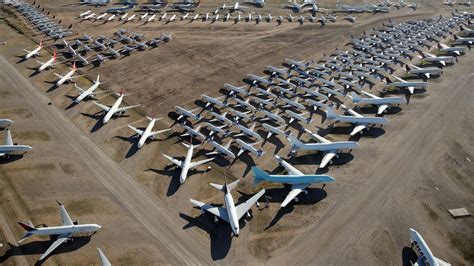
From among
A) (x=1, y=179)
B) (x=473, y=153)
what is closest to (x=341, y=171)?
(x=473, y=153)

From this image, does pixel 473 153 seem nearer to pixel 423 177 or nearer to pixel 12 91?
pixel 423 177

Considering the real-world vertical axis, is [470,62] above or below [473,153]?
above

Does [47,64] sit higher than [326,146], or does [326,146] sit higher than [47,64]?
[47,64]

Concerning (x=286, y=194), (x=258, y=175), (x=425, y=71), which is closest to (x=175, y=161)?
(x=258, y=175)

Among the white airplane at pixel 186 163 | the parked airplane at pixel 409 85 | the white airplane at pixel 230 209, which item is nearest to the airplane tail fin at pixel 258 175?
the white airplane at pixel 230 209

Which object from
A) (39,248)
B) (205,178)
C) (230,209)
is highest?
(230,209)

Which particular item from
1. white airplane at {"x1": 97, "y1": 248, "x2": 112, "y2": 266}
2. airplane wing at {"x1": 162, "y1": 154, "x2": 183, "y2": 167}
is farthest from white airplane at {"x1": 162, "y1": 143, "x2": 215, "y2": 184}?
white airplane at {"x1": 97, "y1": 248, "x2": 112, "y2": 266}

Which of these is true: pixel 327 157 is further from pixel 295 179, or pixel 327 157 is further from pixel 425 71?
pixel 425 71
